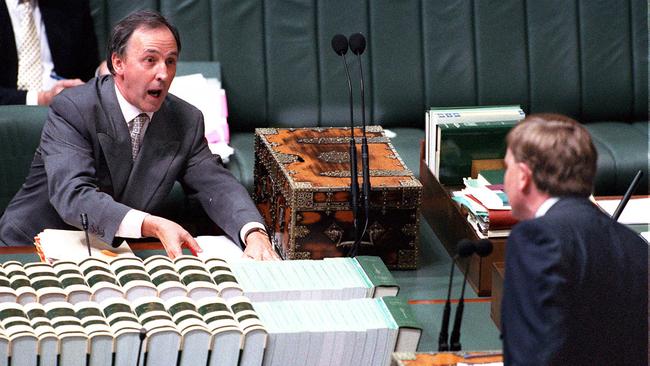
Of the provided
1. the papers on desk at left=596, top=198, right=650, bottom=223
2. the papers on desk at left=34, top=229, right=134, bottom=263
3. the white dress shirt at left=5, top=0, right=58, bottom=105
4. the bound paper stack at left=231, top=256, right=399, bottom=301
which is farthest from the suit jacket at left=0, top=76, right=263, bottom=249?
the white dress shirt at left=5, top=0, right=58, bottom=105

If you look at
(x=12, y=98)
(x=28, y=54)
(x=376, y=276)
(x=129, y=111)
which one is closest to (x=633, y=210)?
(x=376, y=276)

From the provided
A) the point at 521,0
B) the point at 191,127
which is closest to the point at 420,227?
the point at 191,127

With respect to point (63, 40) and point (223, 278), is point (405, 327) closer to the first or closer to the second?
point (223, 278)

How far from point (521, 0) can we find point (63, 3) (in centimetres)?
197

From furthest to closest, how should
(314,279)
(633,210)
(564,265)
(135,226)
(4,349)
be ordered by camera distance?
(633,210) → (135,226) → (314,279) → (4,349) → (564,265)

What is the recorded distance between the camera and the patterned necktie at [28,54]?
4668 mm

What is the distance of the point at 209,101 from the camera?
4723mm

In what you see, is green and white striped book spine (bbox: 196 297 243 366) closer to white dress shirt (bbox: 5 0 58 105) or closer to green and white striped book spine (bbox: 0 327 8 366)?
green and white striped book spine (bbox: 0 327 8 366)

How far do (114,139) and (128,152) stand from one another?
0.06 meters

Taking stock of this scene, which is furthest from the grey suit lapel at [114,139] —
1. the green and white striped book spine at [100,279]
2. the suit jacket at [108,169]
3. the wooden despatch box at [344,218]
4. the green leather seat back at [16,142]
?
the green leather seat back at [16,142]

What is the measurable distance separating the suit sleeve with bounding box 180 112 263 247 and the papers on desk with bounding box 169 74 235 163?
44.0 inches

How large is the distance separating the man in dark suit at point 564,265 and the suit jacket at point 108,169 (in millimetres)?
1343

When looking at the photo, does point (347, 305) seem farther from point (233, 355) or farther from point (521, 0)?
point (521, 0)

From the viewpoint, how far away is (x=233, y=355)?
2275 mm
